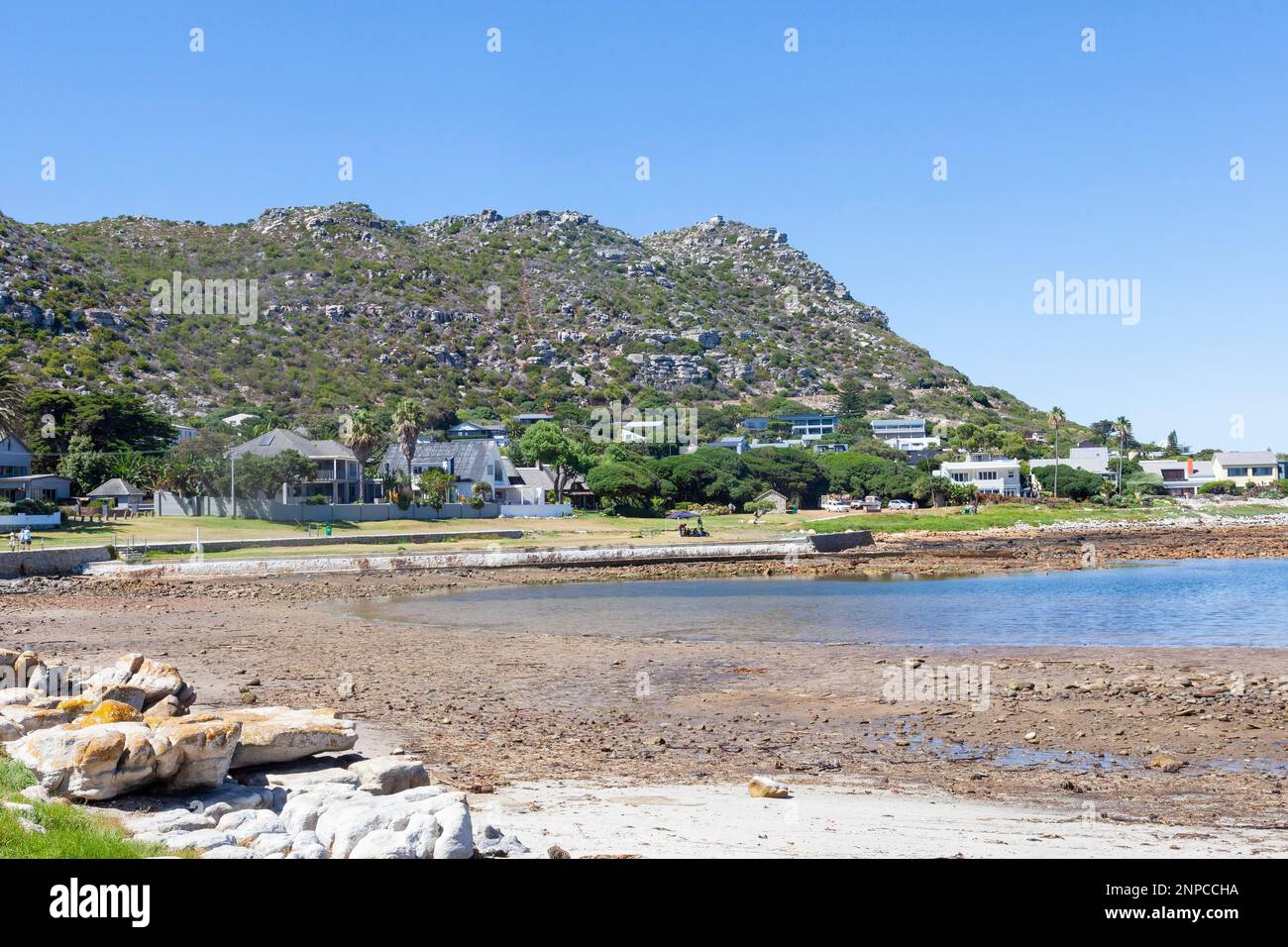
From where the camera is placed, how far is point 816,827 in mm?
9664

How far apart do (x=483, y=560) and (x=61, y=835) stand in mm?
44498

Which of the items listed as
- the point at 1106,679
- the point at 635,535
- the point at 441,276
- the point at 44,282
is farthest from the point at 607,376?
the point at 1106,679

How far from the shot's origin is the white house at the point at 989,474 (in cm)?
11400

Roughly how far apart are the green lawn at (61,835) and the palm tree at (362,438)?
66.2 meters

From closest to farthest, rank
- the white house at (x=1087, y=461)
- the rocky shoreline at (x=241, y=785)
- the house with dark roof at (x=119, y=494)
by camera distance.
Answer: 1. the rocky shoreline at (x=241, y=785)
2. the house with dark roof at (x=119, y=494)
3. the white house at (x=1087, y=461)

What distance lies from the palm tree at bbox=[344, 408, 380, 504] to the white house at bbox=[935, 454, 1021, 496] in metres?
63.7

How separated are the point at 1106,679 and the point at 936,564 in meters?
36.3

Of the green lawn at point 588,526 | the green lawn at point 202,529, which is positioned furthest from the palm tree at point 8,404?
the green lawn at point 588,526

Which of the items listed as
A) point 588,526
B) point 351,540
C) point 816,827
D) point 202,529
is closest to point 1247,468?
point 588,526

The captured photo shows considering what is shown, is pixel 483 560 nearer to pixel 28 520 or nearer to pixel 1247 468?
pixel 28 520

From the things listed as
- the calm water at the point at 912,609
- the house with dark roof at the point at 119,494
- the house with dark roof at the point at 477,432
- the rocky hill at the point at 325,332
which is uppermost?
the rocky hill at the point at 325,332

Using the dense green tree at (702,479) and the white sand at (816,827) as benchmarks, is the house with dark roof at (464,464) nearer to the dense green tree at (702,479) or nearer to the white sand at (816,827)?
the dense green tree at (702,479)

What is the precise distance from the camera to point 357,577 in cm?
4656

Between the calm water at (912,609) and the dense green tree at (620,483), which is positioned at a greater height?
the dense green tree at (620,483)
